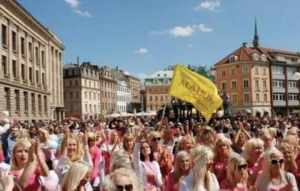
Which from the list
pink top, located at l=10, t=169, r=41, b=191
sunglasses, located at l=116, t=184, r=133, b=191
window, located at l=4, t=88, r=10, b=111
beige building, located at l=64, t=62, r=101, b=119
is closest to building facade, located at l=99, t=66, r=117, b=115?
beige building, located at l=64, t=62, r=101, b=119

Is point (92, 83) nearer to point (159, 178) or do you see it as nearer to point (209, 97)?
point (209, 97)

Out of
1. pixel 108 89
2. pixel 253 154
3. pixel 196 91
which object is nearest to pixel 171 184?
pixel 253 154

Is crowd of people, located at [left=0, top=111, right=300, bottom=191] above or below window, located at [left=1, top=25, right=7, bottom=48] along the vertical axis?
below

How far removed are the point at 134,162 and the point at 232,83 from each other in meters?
87.1

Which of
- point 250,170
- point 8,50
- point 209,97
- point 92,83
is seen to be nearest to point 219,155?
point 250,170

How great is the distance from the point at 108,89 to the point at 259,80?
44.9 meters

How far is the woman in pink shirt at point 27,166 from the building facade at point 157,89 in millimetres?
143737

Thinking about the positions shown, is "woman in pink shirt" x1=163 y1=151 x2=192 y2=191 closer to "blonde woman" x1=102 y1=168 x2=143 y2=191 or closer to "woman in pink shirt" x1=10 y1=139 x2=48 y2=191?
"woman in pink shirt" x1=10 y1=139 x2=48 y2=191

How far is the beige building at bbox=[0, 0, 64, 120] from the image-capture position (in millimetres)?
46281

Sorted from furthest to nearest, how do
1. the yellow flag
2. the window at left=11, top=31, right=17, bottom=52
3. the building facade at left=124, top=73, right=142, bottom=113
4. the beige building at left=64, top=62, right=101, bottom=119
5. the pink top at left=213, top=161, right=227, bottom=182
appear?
the building facade at left=124, top=73, right=142, bottom=113 → the beige building at left=64, top=62, right=101, bottom=119 → the window at left=11, top=31, right=17, bottom=52 → the yellow flag → the pink top at left=213, top=161, right=227, bottom=182

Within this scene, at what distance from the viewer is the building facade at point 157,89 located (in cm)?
15162

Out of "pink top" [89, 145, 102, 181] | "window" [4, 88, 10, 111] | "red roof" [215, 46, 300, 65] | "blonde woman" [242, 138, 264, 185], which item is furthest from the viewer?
"red roof" [215, 46, 300, 65]

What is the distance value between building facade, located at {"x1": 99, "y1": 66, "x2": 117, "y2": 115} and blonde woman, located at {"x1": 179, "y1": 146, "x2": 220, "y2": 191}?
371ft

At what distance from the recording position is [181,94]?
14.6 m
